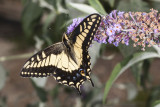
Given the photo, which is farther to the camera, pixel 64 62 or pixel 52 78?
pixel 52 78

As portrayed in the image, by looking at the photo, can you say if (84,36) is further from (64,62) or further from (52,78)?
(52,78)

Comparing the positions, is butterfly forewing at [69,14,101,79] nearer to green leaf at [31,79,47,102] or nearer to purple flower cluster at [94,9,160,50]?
purple flower cluster at [94,9,160,50]

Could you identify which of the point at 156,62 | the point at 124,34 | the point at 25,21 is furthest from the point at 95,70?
the point at 124,34

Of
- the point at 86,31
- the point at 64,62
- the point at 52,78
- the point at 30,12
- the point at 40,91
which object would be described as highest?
the point at 86,31

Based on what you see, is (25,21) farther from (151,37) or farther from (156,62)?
(156,62)

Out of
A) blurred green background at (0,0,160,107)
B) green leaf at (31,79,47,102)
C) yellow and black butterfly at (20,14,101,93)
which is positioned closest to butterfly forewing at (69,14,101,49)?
yellow and black butterfly at (20,14,101,93)

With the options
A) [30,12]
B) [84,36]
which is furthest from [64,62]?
[30,12]

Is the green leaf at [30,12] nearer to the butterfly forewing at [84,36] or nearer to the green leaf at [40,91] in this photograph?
the green leaf at [40,91]
